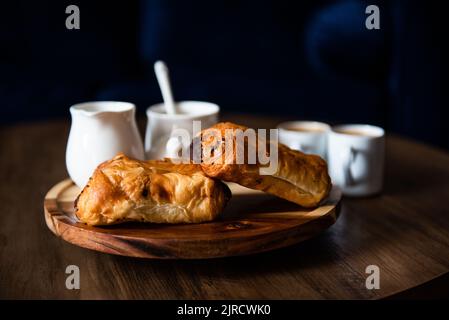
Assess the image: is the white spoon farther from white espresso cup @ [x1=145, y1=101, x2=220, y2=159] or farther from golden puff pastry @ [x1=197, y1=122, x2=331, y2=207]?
golden puff pastry @ [x1=197, y1=122, x2=331, y2=207]

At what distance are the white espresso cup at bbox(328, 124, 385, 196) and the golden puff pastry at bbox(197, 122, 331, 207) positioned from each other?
17cm

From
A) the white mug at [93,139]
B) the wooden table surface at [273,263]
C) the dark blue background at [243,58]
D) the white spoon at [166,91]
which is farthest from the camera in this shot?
the dark blue background at [243,58]

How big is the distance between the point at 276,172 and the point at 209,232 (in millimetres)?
125

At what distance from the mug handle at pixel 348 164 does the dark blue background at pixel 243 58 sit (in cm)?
94

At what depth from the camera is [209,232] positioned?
67cm

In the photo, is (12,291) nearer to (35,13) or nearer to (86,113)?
(86,113)

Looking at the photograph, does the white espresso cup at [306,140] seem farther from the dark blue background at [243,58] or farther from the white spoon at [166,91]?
the dark blue background at [243,58]

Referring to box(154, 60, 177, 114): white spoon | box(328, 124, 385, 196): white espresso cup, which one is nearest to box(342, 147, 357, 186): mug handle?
box(328, 124, 385, 196): white espresso cup

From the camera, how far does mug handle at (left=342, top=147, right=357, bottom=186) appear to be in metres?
0.94

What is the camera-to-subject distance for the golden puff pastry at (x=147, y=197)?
67cm

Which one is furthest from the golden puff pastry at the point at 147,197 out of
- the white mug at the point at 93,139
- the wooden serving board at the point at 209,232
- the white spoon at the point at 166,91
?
the white spoon at the point at 166,91

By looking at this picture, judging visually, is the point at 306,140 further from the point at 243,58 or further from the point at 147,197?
the point at 243,58

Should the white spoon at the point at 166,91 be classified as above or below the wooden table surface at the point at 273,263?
above
